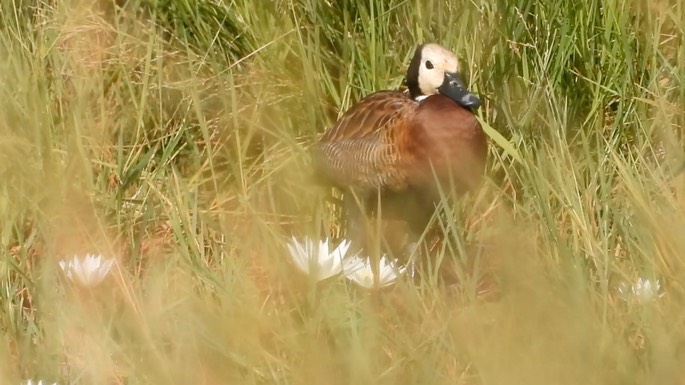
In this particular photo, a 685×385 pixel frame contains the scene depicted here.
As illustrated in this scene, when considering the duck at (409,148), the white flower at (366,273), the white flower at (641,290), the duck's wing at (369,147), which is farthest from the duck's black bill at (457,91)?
the white flower at (641,290)

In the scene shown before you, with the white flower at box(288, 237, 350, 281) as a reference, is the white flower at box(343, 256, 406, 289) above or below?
below

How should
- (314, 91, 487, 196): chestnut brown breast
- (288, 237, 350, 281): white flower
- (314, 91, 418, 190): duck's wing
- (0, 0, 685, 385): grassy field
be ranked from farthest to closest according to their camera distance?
1. (314, 91, 418, 190): duck's wing
2. (314, 91, 487, 196): chestnut brown breast
3. (288, 237, 350, 281): white flower
4. (0, 0, 685, 385): grassy field

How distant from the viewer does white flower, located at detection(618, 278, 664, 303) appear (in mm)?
2516

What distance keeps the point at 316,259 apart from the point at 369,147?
1.22 m

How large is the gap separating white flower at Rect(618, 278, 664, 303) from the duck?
104cm

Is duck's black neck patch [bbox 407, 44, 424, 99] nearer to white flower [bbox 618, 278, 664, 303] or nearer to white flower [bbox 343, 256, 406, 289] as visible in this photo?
white flower [bbox 343, 256, 406, 289]

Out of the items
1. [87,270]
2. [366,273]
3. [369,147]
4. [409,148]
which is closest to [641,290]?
[366,273]

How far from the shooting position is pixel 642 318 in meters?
2.44

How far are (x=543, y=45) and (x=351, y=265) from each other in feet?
4.13

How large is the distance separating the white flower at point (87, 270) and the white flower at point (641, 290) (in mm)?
1075

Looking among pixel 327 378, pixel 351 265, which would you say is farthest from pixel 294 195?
pixel 327 378

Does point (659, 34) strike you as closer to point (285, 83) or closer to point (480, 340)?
point (285, 83)

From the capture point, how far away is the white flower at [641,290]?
2.52 metres

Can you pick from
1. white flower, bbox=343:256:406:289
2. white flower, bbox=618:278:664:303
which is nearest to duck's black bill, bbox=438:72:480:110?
white flower, bbox=343:256:406:289
